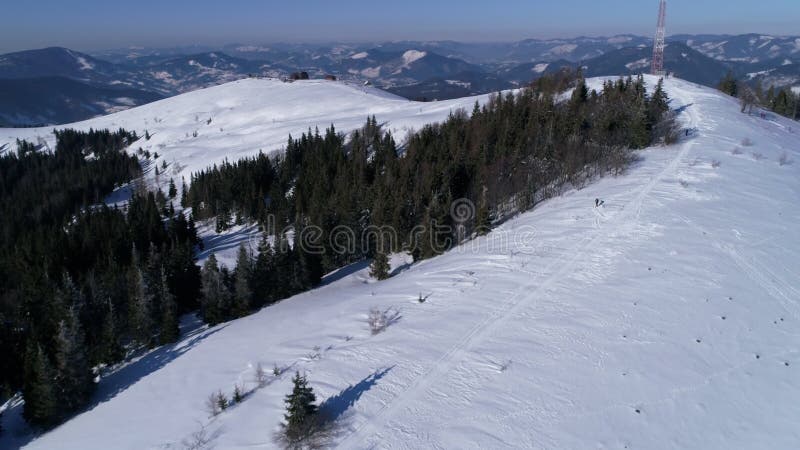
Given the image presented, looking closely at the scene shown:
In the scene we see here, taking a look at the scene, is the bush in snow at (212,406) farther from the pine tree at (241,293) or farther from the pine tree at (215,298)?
the pine tree at (215,298)

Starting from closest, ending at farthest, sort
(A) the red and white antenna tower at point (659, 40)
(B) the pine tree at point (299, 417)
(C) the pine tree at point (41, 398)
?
(B) the pine tree at point (299, 417) → (C) the pine tree at point (41, 398) → (A) the red and white antenna tower at point (659, 40)

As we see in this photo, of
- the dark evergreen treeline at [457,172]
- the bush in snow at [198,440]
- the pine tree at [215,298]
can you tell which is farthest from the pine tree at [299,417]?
the dark evergreen treeline at [457,172]

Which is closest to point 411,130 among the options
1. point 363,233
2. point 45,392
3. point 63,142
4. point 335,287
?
point 363,233

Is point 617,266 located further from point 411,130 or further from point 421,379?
point 411,130

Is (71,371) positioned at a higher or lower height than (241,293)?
higher

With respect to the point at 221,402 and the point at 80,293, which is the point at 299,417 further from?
the point at 80,293

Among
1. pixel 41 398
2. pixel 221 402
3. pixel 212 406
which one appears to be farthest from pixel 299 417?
pixel 41 398

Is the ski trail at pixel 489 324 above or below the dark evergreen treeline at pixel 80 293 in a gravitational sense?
above
